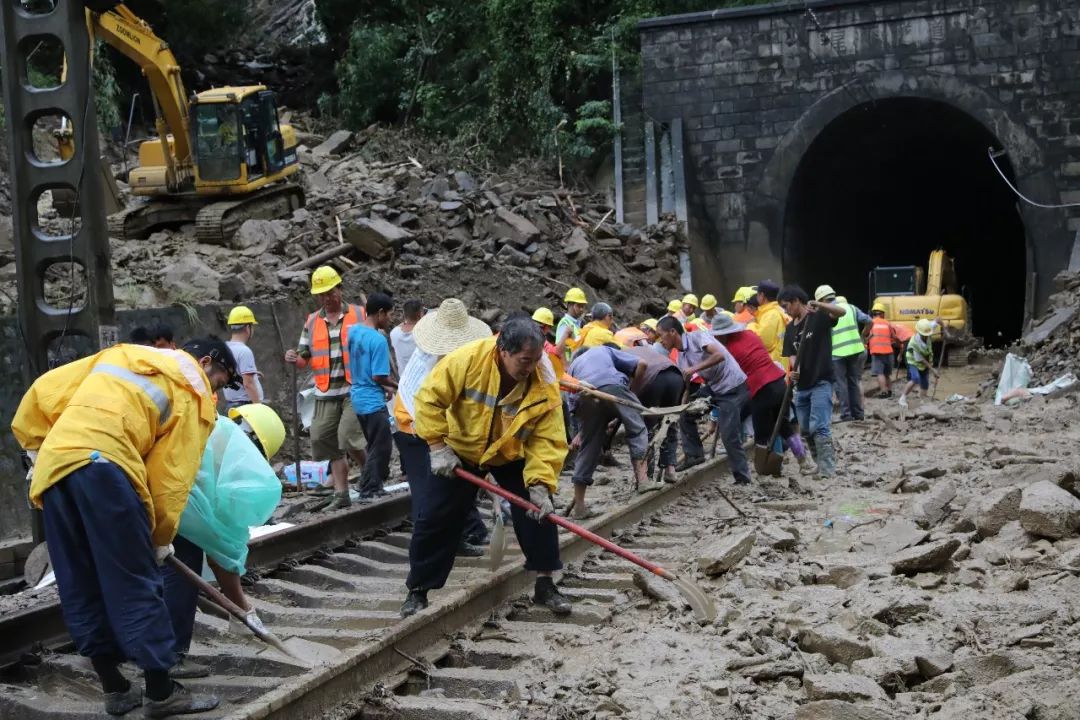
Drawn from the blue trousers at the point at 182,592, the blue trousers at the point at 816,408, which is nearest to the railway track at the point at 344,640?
the blue trousers at the point at 182,592

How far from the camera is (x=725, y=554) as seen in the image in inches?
286

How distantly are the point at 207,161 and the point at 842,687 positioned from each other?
17959 mm

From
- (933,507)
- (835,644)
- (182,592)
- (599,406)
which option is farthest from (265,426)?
(933,507)

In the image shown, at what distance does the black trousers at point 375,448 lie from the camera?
9430 mm

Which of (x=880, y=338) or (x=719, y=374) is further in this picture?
(x=880, y=338)

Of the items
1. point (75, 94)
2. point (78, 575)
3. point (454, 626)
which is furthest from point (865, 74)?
point (78, 575)

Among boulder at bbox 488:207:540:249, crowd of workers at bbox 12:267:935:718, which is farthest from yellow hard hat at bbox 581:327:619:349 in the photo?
boulder at bbox 488:207:540:249

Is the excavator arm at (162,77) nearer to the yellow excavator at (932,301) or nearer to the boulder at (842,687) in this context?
the yellow excavator at (932,301)

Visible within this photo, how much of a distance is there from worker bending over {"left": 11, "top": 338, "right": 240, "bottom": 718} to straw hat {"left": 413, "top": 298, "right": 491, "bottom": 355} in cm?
250

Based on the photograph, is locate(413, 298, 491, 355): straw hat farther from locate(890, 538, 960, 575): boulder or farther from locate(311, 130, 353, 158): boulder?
locate(311, 130, 353, 158): boulder

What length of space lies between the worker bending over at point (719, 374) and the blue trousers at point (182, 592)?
19.9 ft

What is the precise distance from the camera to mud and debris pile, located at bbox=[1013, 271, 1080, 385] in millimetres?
18312

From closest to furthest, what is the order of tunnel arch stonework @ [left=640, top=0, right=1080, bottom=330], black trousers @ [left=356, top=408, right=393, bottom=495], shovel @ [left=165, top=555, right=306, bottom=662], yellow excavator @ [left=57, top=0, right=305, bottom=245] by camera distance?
shovel @ [left=165, top=555, right=306, bottom=662] → black trousers @ [left=356, top=408, right=393, bottom=495] → yellow excavator @ [left=57, top=0, right=305, bottom=245] → tunnel arch stonework @ [left=640, top=0, right=1080, bottom=330]

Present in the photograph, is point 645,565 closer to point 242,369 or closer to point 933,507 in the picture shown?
point 933,507
